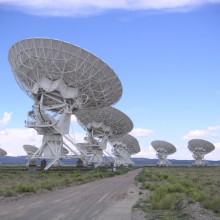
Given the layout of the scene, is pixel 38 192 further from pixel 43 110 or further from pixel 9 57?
pixel 9 57

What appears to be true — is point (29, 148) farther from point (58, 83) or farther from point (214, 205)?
point (214, 205)

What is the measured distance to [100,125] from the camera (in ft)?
181

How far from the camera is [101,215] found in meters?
10.6

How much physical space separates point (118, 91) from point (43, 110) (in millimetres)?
9618

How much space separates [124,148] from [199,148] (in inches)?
933

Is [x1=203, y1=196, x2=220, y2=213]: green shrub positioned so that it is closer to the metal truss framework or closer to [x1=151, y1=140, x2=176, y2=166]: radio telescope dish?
the metal truss framework

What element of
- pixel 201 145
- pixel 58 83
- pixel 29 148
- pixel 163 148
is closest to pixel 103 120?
pixel 58 83

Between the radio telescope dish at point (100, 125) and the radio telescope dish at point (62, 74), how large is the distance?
51.1 feet

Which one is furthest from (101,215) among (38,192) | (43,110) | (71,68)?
(43,110)

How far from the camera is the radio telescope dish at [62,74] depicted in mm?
31047

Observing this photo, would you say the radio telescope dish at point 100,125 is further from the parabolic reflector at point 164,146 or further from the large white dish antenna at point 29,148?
the parabolic reflector at point 164,146

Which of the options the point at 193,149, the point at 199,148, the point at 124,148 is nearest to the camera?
the point at 124,148

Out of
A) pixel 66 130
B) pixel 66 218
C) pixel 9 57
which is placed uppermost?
pixel 9 57

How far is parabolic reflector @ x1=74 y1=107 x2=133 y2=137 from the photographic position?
178 ft
